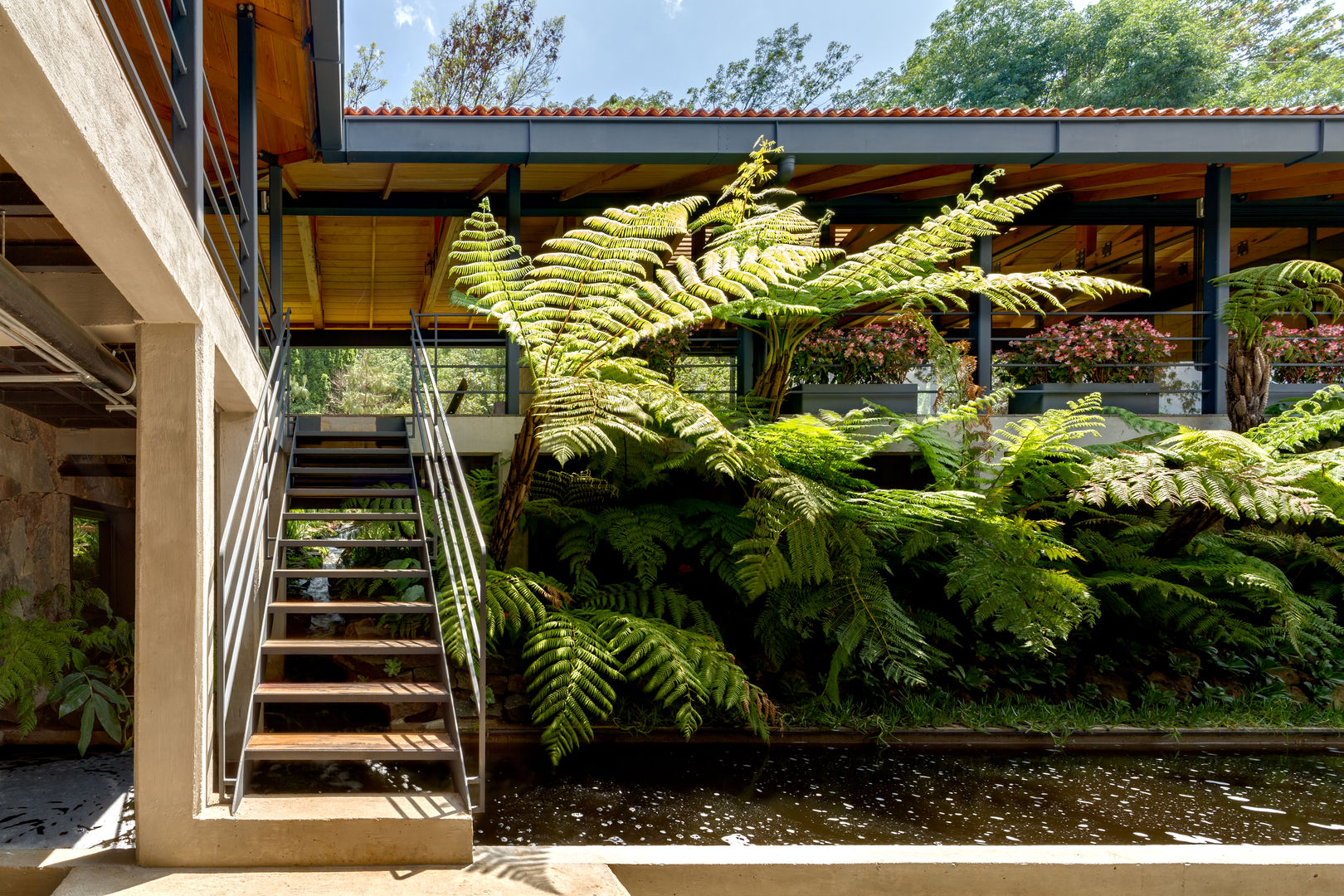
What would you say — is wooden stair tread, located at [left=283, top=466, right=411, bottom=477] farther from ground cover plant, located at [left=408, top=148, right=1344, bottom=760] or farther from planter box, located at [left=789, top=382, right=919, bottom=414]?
planter box, located at [left=789, top=382, right=919, bottom=414]

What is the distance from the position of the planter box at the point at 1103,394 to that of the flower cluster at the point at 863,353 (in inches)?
39.3

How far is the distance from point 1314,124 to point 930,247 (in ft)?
13.9

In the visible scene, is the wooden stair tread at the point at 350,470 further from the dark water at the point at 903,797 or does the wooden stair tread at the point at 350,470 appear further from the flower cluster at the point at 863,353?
the flower cluster at the point at 863,353

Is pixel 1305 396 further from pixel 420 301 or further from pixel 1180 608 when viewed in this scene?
pixel 420 301

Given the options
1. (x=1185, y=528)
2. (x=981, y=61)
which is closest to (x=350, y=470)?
(x=1185, y=528)

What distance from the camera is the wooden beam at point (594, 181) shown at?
7.09 metres

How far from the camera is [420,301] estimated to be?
11.2 meters

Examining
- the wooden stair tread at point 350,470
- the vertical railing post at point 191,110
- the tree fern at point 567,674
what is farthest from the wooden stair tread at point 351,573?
the vertical railing post at point 191,110

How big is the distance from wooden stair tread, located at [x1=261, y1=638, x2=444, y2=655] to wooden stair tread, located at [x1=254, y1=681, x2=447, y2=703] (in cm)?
15

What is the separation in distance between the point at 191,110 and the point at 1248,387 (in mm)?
7206

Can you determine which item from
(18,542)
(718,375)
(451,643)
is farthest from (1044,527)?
(718,375)

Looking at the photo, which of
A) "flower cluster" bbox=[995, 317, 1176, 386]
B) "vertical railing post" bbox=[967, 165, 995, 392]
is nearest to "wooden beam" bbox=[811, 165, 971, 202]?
"vertical railing post" bbox=[967, 165, 995, 392]

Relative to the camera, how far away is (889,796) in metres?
4.08

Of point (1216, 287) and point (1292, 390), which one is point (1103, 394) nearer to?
point (1216, 287)
